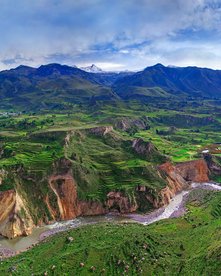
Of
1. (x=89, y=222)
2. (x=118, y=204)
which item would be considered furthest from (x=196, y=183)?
(x=89, y=222)

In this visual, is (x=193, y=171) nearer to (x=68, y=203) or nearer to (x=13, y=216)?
(x=68, y=203)

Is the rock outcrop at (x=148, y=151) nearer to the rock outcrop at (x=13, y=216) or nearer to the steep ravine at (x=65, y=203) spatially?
the steep ravine at (x=65, y=203)

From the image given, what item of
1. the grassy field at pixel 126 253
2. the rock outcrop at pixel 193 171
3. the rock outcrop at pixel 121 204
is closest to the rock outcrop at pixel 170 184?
the rock outcrop at pixel 193 171

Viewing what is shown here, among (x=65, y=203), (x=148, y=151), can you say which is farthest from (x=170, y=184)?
(x=65, y=203)

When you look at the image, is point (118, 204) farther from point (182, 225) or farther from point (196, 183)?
point (196, 183)

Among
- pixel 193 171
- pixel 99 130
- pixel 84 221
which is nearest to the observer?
pixel 84 221

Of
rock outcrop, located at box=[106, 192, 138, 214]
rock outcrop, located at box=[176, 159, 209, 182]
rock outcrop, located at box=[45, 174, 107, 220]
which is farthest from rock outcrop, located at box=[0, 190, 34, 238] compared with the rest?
rock outcrop, located at box=[176, 159, 209, 182]

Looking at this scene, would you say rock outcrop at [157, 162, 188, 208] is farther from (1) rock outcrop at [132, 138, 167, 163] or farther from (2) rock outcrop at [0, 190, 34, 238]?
(2) rock outcrop at [0, 190, 34, 238]
